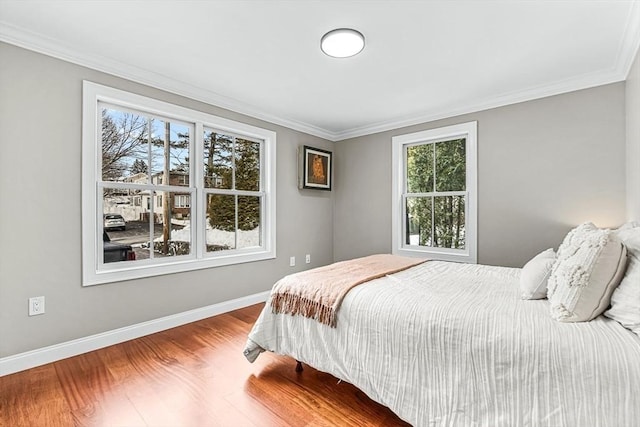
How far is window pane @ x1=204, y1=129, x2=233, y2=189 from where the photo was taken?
3.35 meters

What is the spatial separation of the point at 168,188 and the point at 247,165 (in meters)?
1.02

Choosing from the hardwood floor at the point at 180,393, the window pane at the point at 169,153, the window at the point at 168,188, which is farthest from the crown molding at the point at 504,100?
the hardwood floor at the point at 180,393

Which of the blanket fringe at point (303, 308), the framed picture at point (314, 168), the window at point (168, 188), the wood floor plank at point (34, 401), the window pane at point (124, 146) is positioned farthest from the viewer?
the framed picture at point (314, 168)

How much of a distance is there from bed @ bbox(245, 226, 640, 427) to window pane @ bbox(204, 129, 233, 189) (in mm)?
1925

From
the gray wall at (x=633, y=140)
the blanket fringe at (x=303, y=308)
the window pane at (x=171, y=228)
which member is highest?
the gray wall at (x=633, y=140)

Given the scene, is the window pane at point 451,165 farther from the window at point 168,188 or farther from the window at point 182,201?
the window at point 182,201

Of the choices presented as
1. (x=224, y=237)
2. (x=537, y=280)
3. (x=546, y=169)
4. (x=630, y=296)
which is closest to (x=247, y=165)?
(x=224, y=237)

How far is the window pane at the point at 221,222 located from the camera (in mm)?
3402

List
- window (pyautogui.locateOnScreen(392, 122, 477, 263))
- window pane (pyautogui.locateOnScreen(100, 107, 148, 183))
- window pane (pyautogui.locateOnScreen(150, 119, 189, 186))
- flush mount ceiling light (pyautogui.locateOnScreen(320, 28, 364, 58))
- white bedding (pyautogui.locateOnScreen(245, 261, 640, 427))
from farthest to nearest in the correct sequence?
1. window (pyautogui.locateOnScreen(392, 122, 477, 263))
2. window pane (pyautogui.locateOnScreen(150, 119, 189, 186))
3. window pane (pyautogui.locateOnScreen(100, 107, 148, 183))
4. flush mount ceiling light (pyautogui.locateOnScreen(320, 28, 364, 58))
5. white bedding (pyautogui.locateOnScreen(245, 261, 640, 427))

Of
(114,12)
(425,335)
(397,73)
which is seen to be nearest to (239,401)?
(425,335)

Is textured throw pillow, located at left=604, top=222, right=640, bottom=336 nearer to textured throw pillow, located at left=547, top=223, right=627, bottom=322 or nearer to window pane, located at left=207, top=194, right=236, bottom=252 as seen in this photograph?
textured throw pillow, located at left=547, top=223, right=627, bottom=322

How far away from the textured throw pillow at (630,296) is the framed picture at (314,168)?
3348 millimetres

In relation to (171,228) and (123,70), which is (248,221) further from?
(123,70)

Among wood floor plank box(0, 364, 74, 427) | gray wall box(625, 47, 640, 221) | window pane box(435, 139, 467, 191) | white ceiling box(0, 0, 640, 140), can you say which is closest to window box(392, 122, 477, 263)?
window pane box(435, 139, 467, 191)
